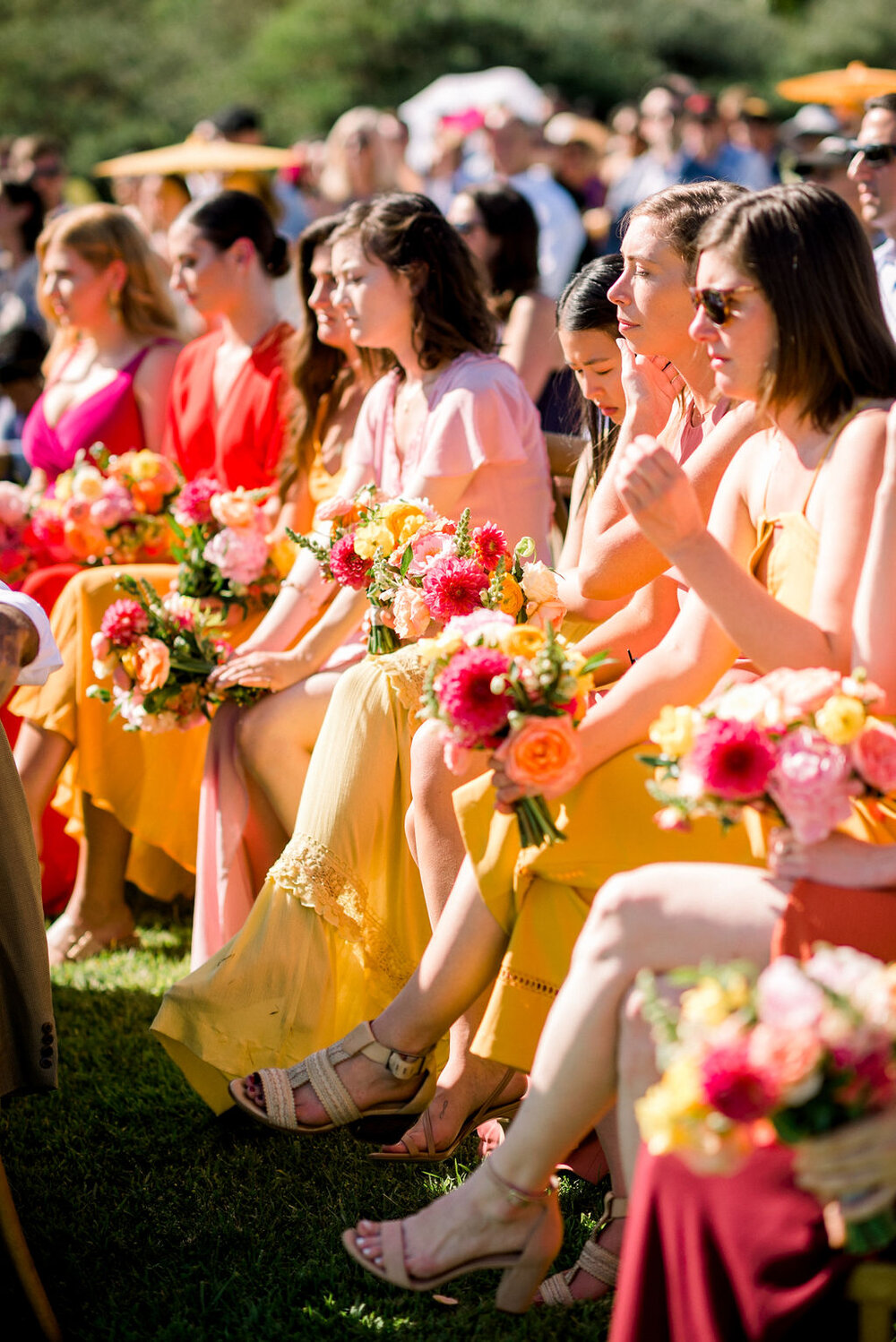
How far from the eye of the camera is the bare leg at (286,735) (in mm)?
4008

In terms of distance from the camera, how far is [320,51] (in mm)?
27031

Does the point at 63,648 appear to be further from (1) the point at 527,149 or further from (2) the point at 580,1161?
(1) the point at 527,149

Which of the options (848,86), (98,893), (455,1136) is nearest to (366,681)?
(455,1136)

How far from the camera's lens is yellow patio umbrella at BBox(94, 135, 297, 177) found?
9.91 metres

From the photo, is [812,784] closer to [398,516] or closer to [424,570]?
[424,570]

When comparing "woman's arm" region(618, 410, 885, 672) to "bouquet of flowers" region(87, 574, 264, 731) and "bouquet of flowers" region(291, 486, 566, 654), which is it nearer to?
"bouquet of flowers" region(291, 486, 566, 654)

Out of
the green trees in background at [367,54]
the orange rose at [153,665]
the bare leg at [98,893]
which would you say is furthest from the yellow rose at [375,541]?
the green trees in background at [367,54]

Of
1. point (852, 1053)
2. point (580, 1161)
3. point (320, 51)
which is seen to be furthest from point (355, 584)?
point (320, 51)

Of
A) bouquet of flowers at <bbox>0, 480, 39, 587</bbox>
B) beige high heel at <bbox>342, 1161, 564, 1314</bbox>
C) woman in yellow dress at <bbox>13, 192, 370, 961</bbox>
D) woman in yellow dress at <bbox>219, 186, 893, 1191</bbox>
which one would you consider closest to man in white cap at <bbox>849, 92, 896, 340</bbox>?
woman in yellow dress at <bbox>13, 192, 370, 961</bbox>

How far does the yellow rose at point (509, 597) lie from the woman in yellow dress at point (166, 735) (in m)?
1.75

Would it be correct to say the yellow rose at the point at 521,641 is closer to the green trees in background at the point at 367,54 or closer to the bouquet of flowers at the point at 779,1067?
the bouquet of flowers at the point at 779,1067

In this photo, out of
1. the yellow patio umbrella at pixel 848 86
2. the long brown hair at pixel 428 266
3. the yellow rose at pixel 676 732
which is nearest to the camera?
the yellow rose at pixel 676 732

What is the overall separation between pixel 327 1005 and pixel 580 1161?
0.71m

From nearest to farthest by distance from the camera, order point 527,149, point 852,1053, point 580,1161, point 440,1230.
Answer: point 852,1053 → point 440,1230 → point 580,1161 → point 527,149
